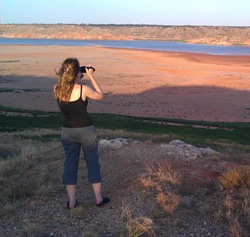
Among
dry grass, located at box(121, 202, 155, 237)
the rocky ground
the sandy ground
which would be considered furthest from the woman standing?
the sandy ground

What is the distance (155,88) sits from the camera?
41.4 m

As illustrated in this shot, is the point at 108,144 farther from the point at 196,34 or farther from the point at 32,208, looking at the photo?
the point at 196,34

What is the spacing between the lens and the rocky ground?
16.4ft

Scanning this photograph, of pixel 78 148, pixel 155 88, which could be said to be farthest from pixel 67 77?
pixel 155 88

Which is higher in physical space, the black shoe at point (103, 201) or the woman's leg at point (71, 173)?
the woman's leg at point (71, 173)

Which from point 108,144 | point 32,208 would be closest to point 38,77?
point 108,144

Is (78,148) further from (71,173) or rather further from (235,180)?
(235,180)

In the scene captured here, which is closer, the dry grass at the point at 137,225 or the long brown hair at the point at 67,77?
the dry grass at the point at 137,225

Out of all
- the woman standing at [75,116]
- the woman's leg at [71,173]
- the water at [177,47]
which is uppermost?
the woman standing at [75,116]

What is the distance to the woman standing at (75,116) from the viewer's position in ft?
17.4

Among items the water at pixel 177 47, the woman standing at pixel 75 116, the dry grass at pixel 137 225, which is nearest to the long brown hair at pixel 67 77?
the woman standing at pixel 75 116

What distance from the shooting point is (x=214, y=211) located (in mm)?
5242

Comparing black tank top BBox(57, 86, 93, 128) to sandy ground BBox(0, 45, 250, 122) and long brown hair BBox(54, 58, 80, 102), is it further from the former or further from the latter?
sandy ground BBox(0, 45, 250, 122)

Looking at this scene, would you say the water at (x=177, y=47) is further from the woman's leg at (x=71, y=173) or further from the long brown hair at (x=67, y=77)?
the long brown hair at (x=67, y=77)
